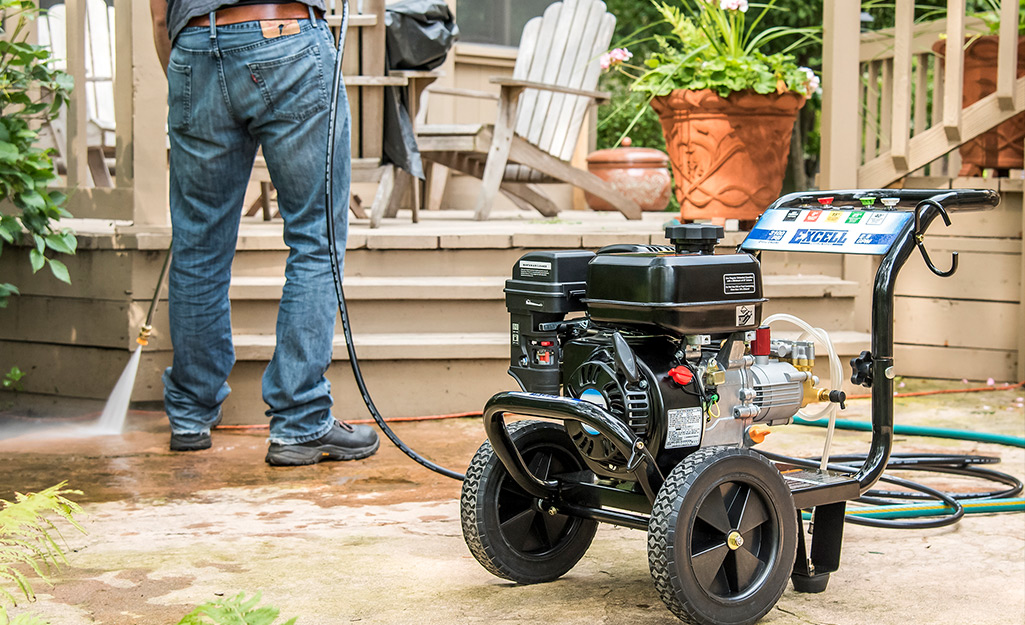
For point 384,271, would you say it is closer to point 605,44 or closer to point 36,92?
point 36,92

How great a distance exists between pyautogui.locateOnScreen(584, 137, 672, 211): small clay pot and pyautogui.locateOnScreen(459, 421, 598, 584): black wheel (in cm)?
527

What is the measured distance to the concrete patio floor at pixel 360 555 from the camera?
193 centimetres

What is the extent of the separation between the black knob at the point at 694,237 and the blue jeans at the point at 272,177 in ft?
4.18

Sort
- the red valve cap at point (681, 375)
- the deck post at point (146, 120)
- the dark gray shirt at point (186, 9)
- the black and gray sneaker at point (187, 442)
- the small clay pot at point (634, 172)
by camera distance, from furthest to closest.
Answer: the small clay pot at point (634, 172) → the deck post at point (146, 120) → the black and gray sneaker at point (187, 442) → the dark gray shirt at point (186, 9) → the red valve cap at point (681, 375)

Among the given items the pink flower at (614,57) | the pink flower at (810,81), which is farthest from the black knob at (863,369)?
the pink flower at (614,57)

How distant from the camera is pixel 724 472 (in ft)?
5.98

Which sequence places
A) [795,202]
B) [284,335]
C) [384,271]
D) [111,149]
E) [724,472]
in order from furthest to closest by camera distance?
[111,149] → [384,271] → [284,335] → [795,202] → [724,472]

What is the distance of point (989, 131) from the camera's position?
433 cm

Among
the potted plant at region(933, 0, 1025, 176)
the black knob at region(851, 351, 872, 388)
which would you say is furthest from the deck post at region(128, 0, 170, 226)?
the potted plant at region(933, 0, 1025, 176)

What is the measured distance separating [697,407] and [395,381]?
1.86m

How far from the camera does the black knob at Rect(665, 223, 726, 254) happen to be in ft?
6.42

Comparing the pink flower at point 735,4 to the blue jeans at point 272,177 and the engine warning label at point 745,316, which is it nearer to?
the blue jeans at point 272,177

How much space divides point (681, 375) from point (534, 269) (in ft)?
1.20

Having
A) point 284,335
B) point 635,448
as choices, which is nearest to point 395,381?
point 284,335
